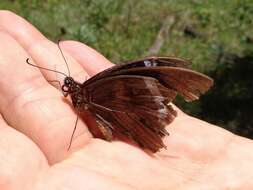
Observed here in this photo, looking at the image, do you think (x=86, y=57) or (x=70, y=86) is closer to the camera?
(x=70, y=86)

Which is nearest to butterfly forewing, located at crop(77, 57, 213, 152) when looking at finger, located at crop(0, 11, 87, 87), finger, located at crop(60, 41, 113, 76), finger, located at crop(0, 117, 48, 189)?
finger, located at crop(0, 11, 87, 87)

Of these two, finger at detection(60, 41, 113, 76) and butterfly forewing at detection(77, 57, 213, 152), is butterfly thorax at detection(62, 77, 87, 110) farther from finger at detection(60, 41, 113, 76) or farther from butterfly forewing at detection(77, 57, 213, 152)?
finger at detection(60, 41, 113, 76)

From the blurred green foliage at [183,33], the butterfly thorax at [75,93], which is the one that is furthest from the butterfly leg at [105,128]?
the blurred green foliage at [183,33]

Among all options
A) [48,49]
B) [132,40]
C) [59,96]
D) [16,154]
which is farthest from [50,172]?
[132,40]

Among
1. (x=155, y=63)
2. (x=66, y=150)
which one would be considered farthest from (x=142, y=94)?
(x=66, y=150)

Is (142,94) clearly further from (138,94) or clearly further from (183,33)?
(183,33)

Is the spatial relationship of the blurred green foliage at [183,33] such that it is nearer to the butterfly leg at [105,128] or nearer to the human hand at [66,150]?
the human hand at [66,150]

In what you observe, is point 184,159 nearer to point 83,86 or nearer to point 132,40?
point 83,86
